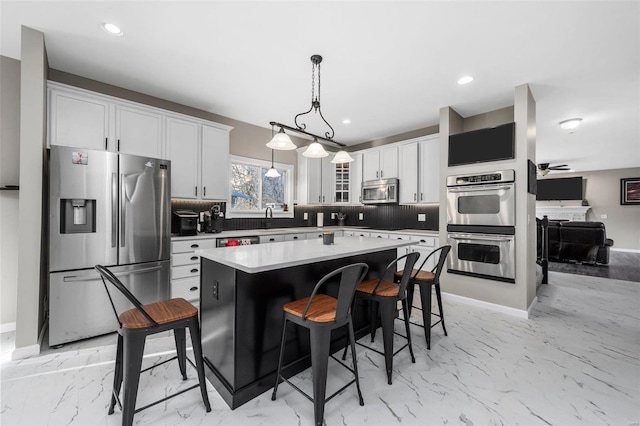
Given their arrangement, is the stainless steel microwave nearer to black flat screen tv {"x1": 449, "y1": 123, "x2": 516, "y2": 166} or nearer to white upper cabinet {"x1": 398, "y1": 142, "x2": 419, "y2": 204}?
white upper cabinet {"x1": 398, "y1": 142, "x2": 419, "y2": 204}

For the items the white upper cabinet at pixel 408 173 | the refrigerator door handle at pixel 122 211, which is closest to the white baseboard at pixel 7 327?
the refrigerator door handle at pixel 122 211

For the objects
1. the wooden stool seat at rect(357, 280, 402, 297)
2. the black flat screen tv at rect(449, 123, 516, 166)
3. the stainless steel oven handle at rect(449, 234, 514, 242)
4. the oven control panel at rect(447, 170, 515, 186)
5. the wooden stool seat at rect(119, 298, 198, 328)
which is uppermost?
the black flat screen tv at rect(449, 123, 516, 166)

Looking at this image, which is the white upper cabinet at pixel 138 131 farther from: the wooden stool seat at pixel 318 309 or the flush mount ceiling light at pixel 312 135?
the wooden stool seat at pixel 318 309

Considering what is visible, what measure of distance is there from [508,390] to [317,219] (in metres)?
4.28

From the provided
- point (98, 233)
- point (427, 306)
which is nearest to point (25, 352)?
point (98, 233)

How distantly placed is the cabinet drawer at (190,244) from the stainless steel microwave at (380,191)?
3.01 m

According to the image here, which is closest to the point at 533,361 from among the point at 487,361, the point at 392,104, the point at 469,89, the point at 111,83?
the point at 487,361

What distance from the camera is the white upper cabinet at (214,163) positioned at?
155 inches

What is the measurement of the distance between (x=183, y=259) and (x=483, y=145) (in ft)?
13.3

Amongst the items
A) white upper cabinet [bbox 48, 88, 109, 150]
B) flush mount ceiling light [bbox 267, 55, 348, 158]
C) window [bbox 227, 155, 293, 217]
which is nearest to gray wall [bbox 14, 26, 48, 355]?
white upper cabinet [bbox 48, 88, 109, 150]

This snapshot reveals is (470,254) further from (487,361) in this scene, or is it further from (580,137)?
(580,137)

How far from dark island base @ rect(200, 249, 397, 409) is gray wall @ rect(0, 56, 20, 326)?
7.54 feet

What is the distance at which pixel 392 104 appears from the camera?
3949mm

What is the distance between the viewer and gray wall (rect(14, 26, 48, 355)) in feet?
7.79
